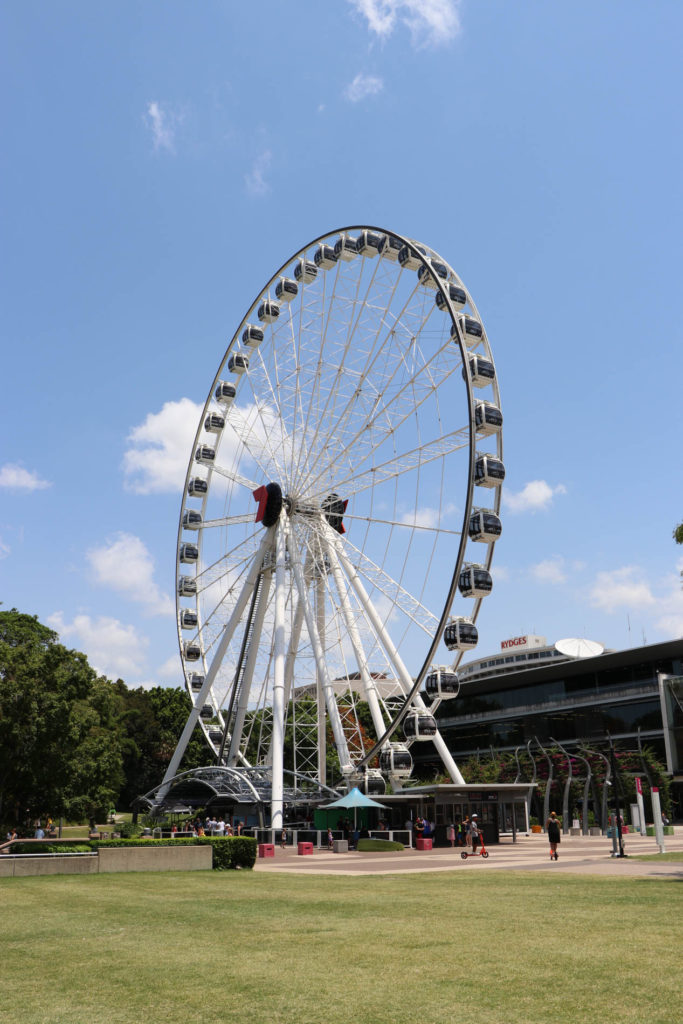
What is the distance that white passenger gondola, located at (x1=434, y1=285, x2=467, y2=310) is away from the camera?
3906 cm

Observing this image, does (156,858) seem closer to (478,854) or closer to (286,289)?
(478,854)

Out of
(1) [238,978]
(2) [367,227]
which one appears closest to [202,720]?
(2) [367,227]

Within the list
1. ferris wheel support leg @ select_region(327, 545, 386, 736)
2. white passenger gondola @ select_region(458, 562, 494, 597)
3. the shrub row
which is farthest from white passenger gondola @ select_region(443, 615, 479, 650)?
the shrub row

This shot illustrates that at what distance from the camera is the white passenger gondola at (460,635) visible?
116ft

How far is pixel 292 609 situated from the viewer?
157 ft

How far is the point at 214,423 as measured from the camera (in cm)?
5503

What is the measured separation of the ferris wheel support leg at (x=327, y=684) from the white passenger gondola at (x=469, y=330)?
14295mm

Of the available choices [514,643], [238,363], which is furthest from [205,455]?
[514,643]

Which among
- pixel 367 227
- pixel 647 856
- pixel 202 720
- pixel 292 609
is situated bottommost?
pixel 647 856

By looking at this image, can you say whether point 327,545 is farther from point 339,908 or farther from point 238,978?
point 238,978

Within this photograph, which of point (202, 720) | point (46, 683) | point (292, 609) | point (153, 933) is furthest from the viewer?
point (202, 720)

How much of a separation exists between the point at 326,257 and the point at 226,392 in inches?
449

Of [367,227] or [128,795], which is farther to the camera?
[128,795]

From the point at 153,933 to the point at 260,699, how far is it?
35219mm
